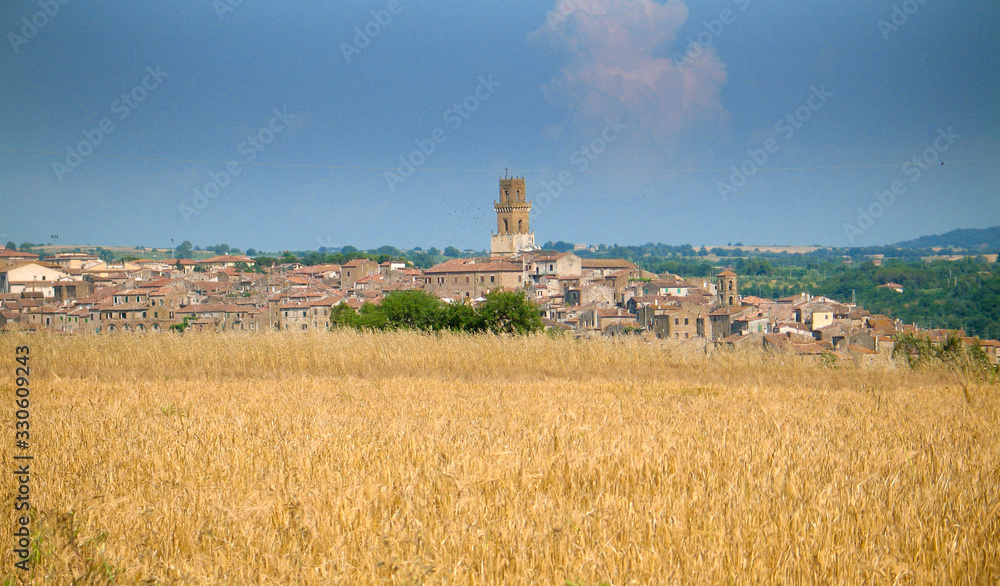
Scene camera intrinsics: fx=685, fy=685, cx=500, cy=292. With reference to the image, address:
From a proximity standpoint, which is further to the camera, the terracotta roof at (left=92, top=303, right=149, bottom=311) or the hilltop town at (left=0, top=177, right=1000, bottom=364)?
the terracotta roof at (left=92, top=303, right=149, bottom=311)

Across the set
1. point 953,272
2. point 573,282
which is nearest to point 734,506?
point 573,282

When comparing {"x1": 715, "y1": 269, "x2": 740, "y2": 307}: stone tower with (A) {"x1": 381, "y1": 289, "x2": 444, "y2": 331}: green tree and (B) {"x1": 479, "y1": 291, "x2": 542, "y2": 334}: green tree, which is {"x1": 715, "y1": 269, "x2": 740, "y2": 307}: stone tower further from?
(B) {"x1": 479, "y1": 291, "x2": 542, "y2": 334}: green tree

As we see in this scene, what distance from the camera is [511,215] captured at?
13912cm

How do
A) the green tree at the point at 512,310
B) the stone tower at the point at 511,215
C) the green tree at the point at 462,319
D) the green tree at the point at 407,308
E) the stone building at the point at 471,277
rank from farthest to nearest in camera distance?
1. the stone tower at the point at 511,215
2. the stone building at the point at 471,277
3. the green tree at the point at 407,308
4. the green tree at the point at 512,310
5. the green tree at the point at 462,319

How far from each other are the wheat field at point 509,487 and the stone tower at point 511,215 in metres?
129

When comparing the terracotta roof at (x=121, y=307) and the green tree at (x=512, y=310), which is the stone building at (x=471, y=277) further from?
the green tree at (x=512, y=310)

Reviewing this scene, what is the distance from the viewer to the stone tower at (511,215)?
13725 cm

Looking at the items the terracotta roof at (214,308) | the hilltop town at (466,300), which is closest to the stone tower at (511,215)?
the hilltop town at (466,300)

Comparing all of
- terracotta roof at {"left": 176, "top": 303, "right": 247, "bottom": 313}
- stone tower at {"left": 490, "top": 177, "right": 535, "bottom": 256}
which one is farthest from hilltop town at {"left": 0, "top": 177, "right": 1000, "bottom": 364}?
stone tower at {"left": 490, "top": 177, "right": 535, "bottom": 256}

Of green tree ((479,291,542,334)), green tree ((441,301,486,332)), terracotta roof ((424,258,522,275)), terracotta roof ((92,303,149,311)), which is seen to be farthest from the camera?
terracotta roof ((424,258,522,275))

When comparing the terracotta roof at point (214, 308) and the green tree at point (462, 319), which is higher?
the green tree at point (462, 319)

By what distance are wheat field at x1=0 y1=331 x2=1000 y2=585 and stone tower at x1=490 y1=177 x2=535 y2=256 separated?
129 meters

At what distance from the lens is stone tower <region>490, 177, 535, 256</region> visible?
137250 millimetres

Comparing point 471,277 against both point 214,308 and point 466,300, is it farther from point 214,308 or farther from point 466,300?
point 466,300
